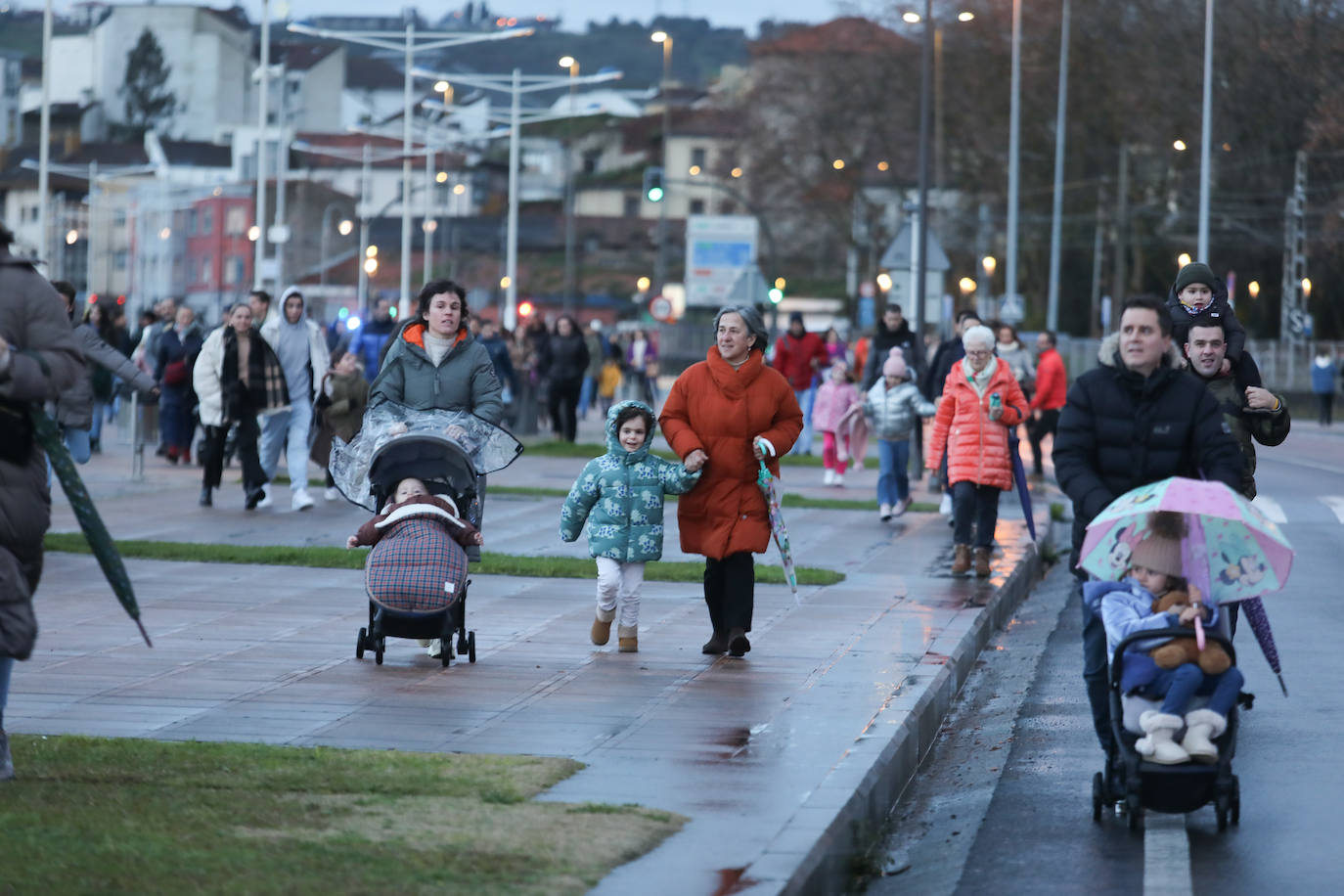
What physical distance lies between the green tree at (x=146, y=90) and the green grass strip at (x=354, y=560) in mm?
122801

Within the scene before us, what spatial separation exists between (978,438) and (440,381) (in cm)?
501

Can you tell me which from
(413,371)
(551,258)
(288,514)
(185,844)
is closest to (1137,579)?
(185,844)

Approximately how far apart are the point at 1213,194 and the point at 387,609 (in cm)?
5771

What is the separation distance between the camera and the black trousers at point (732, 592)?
10.3m

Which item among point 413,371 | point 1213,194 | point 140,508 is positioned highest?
point 1213,194

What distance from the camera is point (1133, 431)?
24.5 feet

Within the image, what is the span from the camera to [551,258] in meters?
126

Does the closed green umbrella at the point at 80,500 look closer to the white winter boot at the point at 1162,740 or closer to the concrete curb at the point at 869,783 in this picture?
the concrete curb at the point at 869,783

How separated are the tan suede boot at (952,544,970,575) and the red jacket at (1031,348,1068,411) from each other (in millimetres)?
10803

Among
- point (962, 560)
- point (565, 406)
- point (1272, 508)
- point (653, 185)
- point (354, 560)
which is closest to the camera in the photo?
point (354, 560)

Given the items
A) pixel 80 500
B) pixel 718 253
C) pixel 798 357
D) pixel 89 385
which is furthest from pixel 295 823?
pixel 718 253

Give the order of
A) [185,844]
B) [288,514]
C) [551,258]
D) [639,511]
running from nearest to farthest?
1. [185,844]
2. [639,511]
3. [288,514]
4. [551,258]

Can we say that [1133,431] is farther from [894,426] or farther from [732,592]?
[894,426]

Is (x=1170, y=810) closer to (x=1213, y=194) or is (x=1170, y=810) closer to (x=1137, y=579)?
(x=1137, y=579)
